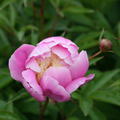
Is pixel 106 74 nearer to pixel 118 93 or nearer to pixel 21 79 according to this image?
pixel 118 93

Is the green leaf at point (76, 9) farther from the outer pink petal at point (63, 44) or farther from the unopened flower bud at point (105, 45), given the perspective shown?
the outer pink petal at point (63, 44)

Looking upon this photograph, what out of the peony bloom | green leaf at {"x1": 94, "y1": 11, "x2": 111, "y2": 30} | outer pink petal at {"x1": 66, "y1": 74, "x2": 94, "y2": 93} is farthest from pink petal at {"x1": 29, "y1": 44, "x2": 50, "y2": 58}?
green leaf at {"x1": 94, "y1": 11, "x2": 111, "y2": 30}

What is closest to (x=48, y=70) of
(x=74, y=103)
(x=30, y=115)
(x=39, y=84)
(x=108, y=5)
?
(x=39, y=84)

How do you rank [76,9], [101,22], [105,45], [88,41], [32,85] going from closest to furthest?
[32,85] < [105,45] < [88,41] < [76,9] < [101,22]

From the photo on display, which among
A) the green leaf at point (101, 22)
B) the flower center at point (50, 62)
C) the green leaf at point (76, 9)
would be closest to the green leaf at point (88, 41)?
the green leaf at point (76, 9)

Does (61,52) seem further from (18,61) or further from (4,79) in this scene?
(4,79)

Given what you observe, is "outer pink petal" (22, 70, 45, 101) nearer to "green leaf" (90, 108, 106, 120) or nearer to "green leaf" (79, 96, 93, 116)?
"green leaf" (79, 96, 93, 116)

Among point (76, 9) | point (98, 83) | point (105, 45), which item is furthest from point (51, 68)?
point (76, 9)
